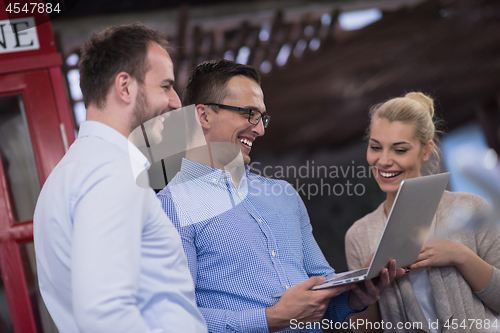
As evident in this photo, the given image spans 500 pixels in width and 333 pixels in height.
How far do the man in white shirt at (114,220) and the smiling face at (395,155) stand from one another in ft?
2.88

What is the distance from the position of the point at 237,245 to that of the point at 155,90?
497 millimetres

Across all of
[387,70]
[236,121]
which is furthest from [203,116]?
[387,70]

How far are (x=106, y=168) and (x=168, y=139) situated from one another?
68cm

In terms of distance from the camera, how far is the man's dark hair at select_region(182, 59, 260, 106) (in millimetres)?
1400

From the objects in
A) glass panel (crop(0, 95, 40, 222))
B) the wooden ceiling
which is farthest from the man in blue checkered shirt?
the wooden ceiling

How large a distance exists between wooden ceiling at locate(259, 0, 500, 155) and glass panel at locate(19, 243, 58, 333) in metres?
2.44

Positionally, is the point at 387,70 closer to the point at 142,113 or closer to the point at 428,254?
the point at 428,254

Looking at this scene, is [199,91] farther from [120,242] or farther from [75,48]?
[75,48]

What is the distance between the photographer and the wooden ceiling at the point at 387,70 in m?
3.45

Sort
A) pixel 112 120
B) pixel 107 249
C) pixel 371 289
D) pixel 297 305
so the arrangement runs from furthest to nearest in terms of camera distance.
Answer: pixel 371 289 → pixel 297 305 → pixel 112 120 → pixel 107 249

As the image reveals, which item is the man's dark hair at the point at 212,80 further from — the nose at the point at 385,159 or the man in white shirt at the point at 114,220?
the nose at the point at 385,159

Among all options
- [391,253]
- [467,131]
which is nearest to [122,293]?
[391,253]

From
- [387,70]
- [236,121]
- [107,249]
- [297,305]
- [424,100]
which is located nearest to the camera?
[107,249]

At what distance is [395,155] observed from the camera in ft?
5.16
